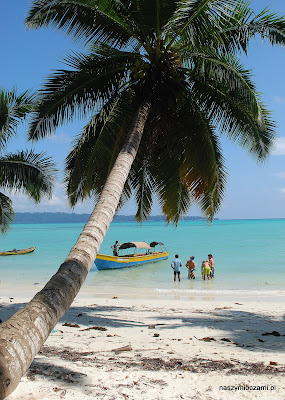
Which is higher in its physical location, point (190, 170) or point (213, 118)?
point (213, 118)

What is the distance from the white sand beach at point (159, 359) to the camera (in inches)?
186

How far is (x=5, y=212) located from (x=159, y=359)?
37.3 feet

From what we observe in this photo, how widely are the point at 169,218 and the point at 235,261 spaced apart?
2597 centimetres

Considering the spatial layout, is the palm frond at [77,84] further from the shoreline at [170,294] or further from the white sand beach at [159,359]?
the shoreline at [170,294]

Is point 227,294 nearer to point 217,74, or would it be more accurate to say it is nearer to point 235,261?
point 217,74

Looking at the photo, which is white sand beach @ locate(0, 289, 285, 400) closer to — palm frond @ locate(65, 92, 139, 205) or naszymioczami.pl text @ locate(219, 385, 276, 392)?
naszymioczami.pl text @ locate(219, 385, 276, 392)

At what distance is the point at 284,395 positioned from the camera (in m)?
4.71

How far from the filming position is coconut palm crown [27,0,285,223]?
851cm

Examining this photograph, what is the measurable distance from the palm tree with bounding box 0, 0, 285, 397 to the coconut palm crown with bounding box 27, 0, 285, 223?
0.08 feet

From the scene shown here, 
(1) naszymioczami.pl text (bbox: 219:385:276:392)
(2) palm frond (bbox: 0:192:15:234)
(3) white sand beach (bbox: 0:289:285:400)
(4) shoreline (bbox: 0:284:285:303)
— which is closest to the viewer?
(3) white sand beach (bbox: 0:289:285:400)

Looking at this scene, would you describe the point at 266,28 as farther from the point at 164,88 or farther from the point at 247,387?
the point at 247,387

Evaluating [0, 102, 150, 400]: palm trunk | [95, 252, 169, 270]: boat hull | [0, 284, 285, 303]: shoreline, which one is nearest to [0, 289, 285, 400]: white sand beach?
[0, 102, 150, 400]: palm trunk

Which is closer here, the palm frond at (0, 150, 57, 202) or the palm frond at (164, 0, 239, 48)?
the palm frond at (164, 0, 239, 48)

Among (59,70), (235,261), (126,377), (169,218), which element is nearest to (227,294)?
(169,218)
